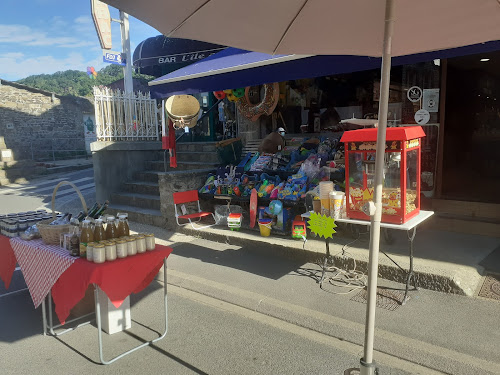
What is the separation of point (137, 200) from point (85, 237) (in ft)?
17.8

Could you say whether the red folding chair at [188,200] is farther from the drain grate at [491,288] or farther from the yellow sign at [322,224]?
the drain grate at [491,288]

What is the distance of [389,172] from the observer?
4.00 meters

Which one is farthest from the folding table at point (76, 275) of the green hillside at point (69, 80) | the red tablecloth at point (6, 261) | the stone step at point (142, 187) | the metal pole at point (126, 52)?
the green hillside at point (69, 80)

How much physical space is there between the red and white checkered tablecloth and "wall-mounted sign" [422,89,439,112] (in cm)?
546

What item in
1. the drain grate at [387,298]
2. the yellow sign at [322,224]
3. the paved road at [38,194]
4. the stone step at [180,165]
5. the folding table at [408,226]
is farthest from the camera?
the paved road at [38,194]

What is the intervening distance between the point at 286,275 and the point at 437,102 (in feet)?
11.9

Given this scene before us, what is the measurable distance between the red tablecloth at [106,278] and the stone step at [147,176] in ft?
19.5

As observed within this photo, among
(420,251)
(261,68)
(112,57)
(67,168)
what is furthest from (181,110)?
(67,168)

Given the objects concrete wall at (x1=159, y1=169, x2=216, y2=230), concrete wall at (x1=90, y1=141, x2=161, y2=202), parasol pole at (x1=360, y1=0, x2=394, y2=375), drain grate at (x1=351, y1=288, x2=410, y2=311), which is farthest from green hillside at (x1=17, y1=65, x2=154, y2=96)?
parasol pole at (x1=360, y1=0, x2=394, y2=375)

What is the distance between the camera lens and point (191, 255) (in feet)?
19.5

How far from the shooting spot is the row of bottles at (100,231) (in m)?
3.23

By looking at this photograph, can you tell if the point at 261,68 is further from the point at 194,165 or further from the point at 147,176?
the point at 147,176

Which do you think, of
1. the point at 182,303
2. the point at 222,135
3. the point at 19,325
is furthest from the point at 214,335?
the point at 222,135

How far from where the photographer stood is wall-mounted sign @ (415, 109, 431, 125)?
19.5 ft
